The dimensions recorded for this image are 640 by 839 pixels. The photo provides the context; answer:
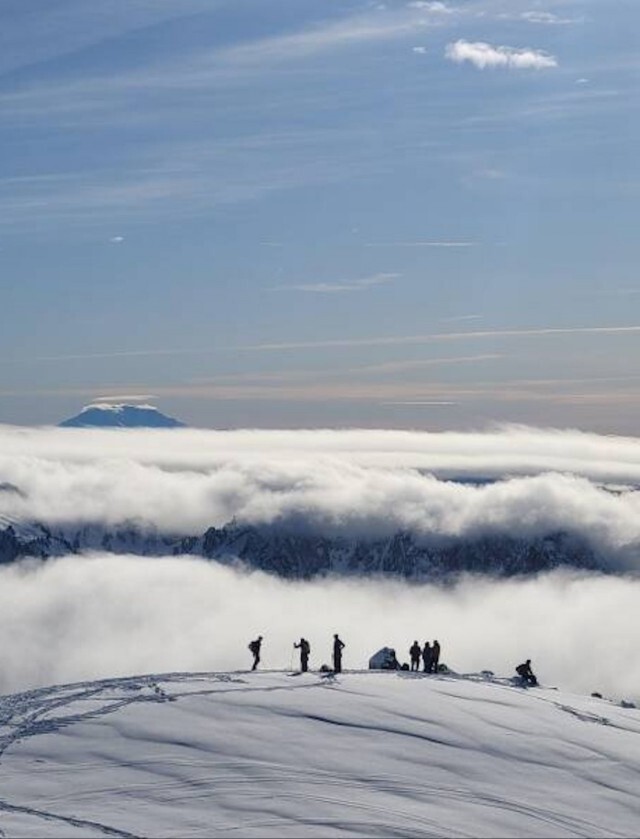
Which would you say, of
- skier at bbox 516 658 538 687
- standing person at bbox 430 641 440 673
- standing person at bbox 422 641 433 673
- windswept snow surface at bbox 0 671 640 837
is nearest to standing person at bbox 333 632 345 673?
windswept snow surface at bbox 0 671 640 837

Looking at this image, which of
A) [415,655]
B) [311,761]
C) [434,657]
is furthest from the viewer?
[415,655]

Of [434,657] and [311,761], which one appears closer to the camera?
[311,761]

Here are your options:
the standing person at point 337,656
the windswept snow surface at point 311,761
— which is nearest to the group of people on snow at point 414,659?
the standing person at point 337,656

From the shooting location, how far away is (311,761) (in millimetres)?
38719

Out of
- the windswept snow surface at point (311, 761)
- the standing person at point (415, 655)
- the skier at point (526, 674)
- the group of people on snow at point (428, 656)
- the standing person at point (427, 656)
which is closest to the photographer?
the windswept snow surface at point (311, 761)

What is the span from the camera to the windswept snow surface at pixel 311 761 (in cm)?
3350

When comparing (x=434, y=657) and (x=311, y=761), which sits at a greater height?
(x=311, y=761)

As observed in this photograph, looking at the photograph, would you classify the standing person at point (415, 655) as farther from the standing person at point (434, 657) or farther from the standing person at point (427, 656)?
the standing person at point (434, 657)

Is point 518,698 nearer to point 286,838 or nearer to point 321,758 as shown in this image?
point 321,758

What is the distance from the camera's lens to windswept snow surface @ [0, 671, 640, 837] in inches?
1319

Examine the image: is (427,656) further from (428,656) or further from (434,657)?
(434,657)

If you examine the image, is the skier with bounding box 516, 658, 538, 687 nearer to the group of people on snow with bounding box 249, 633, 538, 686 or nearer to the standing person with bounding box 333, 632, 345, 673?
the group of people on snow with bounding box 249, 633, 538, 686

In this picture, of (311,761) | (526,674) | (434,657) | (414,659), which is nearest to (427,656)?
(434,657)

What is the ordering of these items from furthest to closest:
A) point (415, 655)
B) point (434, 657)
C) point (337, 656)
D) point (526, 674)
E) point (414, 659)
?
point (414, 659)
point (415, 655)
point (434, 657)
point (526, 674)
point (337, 656)
